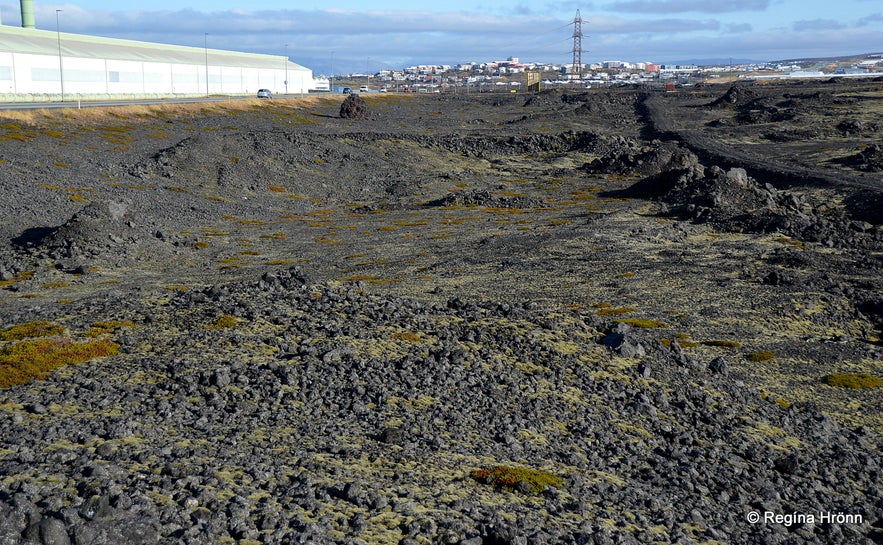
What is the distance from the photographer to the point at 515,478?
1338 cm

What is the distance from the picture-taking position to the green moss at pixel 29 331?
19938 millimetres

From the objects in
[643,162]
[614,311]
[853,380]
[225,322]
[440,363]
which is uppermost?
[643,162]

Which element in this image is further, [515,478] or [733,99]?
[733,99]

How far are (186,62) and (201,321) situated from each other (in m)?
108

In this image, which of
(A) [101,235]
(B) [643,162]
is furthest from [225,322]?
(B) [643,162]

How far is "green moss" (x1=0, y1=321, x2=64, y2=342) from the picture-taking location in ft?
65.4

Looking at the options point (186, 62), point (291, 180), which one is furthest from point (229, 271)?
point (186, 62)

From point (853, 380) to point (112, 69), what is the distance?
97.8 meters

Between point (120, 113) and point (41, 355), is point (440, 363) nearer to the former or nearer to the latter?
point (41, 355)

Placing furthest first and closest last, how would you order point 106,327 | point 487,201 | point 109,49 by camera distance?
point 109,49 < point 487,201 < point 106,327

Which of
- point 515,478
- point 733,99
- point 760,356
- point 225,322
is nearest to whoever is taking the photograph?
point 515,478

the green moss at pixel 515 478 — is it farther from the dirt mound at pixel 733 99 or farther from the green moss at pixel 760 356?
the dirt mound at pixel 733 99

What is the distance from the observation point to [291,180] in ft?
188

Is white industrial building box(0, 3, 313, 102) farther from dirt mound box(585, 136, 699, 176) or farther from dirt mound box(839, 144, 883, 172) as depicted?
dirt mound box(839, 144, 883, 172)
